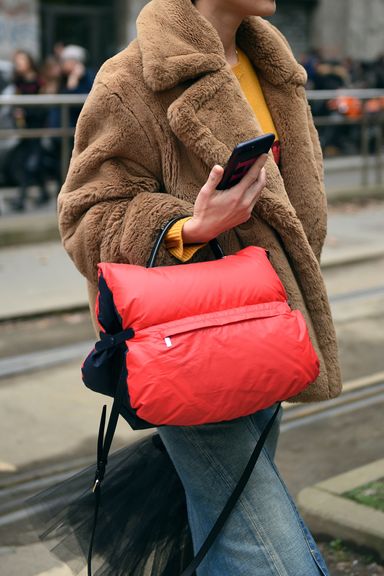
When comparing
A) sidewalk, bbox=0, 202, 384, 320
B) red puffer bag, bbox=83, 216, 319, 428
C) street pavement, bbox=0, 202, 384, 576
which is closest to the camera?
red puffer bag, bbox=83, 216, 319, 428

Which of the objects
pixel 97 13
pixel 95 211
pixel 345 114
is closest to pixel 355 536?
pixel 95 211

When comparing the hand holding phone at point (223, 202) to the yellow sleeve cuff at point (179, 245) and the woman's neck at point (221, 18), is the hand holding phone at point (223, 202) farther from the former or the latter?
the woman's neck at point (221, 18)

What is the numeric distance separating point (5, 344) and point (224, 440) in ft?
16.1

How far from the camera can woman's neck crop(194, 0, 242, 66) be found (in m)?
2.44

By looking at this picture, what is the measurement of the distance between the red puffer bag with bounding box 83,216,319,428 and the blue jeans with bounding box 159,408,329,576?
0.16 meters

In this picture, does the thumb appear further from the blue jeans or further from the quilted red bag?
the blue jeans

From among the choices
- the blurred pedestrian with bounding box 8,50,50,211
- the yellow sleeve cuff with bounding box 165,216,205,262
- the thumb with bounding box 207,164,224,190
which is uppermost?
the thumb with bounding box 207,164,224,190

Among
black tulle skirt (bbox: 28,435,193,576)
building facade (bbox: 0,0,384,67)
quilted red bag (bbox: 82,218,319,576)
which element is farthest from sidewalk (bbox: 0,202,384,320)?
building facade (bbox: 0,0,384,67)

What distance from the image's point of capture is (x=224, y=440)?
221 centimetres

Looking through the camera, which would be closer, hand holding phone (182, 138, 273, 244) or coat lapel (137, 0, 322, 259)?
hand holding phone (182, 138, 273, 244)

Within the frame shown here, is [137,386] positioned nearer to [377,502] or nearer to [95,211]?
[95,211]

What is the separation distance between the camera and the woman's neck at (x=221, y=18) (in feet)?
8.00

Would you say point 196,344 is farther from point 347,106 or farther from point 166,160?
point 347,106

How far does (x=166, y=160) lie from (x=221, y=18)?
1.26ft
